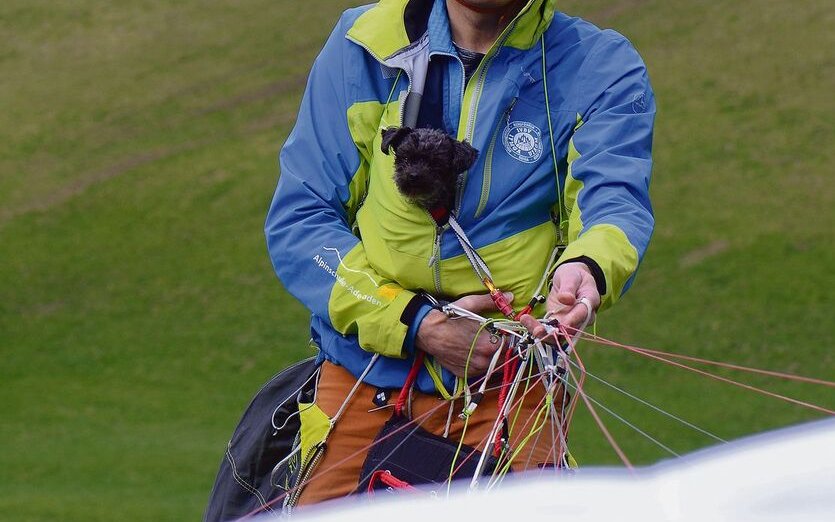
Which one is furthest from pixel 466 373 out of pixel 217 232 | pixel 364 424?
pixel 217 232

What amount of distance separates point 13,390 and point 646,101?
25.5 ft

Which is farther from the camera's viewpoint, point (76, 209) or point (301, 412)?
point (76, 209)

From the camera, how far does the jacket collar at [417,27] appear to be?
2918mm

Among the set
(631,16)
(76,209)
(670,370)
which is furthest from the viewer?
(631,16)

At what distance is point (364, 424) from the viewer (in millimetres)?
3018

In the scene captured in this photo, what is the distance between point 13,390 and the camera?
981 centimetres

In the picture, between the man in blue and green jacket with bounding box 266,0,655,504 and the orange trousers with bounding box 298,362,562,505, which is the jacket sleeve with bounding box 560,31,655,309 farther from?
the orange trousers with bounding box 298,362,562,505


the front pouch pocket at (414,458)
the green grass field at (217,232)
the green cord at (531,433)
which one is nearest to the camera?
the green cord at (531,433)

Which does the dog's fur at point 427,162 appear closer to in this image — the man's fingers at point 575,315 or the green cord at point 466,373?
the green cord at point 466,373

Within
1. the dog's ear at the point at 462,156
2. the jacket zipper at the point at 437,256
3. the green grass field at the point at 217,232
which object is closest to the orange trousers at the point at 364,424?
the jacket zipper at the point at 437,256

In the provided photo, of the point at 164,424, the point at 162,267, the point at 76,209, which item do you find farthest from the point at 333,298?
the point at 76,209

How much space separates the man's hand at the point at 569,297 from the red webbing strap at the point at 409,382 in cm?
33

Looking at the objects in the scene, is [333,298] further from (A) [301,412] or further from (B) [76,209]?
Answer: (B) [76,209]

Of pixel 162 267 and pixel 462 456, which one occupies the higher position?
pixel 462 456
